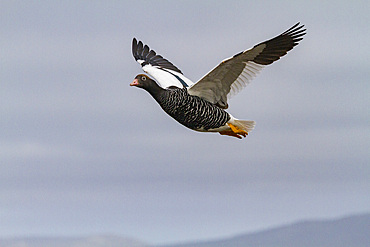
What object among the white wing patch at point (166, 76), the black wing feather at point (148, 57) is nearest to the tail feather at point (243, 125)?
the white wing patch at point (166, 76)

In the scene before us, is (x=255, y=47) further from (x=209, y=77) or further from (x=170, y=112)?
(x=170, y=112)

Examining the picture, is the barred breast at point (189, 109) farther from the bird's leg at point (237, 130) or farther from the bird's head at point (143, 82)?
the bird's leg at point (237, 130)

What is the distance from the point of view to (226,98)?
66.1 feet

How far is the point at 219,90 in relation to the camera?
1986cm

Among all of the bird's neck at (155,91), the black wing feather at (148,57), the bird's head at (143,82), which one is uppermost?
the black wing feather at (148,57)

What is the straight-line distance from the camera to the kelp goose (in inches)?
750

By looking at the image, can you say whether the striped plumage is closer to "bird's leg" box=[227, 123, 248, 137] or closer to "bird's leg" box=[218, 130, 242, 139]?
"bird's leg" box=[227, 123, 248, 137]

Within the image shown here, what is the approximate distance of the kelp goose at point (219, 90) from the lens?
62.5ft

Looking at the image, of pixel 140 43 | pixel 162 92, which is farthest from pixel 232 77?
pixel 140 43

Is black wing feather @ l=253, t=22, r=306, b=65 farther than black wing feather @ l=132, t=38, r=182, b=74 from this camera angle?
No

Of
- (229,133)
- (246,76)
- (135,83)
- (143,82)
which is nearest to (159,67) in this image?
(229,133)

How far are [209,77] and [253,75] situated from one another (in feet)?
4.13

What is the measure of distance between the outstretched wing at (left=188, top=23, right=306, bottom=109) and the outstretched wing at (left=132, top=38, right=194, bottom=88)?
4.69ft

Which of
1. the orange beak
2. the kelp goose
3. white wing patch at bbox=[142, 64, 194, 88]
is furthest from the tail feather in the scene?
the orange beak
